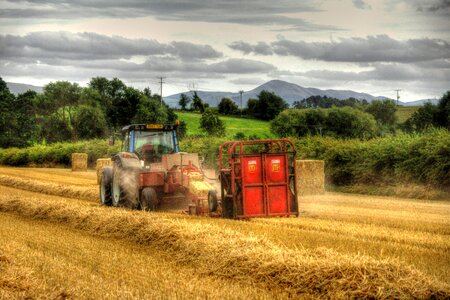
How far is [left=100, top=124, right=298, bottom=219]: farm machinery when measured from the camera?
12.9 metres

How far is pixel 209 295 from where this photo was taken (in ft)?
22.6

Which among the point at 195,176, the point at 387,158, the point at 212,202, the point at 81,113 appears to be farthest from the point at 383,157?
the point at 81,113

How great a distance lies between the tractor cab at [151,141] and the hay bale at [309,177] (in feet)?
18.3

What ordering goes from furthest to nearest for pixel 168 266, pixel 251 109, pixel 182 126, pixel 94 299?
pixel 251 109
pixel 182 126
pixel 168 266
pixel 94 299

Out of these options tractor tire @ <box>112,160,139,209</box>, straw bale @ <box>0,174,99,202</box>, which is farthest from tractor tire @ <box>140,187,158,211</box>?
straw bale @ <box>0,174,99,202</box>

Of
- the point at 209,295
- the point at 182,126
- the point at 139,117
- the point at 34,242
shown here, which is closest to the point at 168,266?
the point at 209,295

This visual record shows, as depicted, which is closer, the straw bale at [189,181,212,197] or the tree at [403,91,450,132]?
the straw bale at [189,181,212,197]

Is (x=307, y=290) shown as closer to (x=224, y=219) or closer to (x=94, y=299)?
(x=94, y=299)

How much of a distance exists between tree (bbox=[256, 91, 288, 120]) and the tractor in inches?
2964

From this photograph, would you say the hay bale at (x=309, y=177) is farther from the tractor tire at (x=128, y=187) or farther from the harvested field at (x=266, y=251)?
the tractor tire at (x=128, y=187)

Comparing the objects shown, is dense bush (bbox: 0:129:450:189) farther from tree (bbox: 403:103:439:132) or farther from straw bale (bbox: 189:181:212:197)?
tree (bbox: 403:103:439:132)

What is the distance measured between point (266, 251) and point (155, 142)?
8224 millimetres

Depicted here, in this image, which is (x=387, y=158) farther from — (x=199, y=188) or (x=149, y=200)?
(x=149, y=200)

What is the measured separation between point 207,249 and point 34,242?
3312 millimetres
